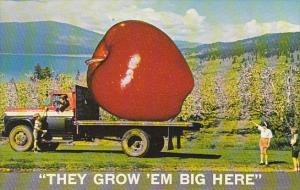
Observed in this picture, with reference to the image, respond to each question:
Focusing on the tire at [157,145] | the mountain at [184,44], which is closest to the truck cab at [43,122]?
the tire at [157,145]

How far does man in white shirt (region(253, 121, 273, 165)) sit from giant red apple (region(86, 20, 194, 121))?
2.58 feet

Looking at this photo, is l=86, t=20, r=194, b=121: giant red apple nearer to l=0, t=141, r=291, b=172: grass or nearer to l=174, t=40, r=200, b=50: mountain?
l=174, t=40, r=200, b=50: mountain

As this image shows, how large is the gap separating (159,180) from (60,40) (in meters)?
1.62

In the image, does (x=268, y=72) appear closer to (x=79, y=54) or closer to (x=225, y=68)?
(x=225, y=68)

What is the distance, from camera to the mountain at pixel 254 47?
7.83 m

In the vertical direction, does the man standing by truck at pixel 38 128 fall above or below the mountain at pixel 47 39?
below

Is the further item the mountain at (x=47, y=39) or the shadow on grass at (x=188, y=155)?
the shadow on grass at (x=188, y=155)

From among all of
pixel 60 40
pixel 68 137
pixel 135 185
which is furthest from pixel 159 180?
pixel 60 40

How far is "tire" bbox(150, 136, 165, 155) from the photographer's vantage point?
Result: 311 inches

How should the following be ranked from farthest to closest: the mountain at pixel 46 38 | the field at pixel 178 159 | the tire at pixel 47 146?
the tire at pixel 47 146 → the field at pixel 178 159 → the mountain at pixel 46 38

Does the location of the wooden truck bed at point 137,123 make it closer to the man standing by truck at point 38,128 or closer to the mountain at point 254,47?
the man standing by truck at point 38,128

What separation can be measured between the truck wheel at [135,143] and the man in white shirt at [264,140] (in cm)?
108

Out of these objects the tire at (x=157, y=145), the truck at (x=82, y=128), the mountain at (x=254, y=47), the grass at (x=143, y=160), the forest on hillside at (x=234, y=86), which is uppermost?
the mountain at (x=254, y=47)

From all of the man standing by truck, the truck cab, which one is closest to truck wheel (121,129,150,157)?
the truck cab
